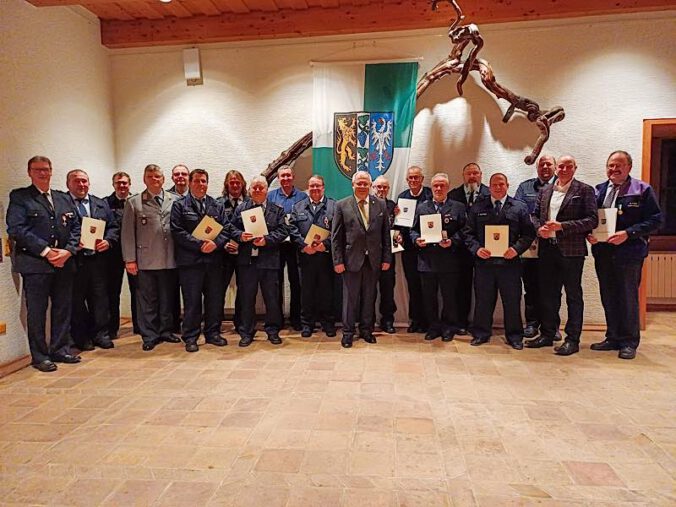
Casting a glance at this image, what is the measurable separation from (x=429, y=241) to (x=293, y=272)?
1.41 meters

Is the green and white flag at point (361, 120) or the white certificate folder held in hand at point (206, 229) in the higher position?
the green and white flag at point (361, 120)

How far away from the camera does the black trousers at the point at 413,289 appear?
4.69 m

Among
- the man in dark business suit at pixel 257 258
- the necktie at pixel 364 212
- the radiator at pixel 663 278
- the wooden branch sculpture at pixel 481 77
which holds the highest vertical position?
the wooden branch sculpture at pixel 481 77

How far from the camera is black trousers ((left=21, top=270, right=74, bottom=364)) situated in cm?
366

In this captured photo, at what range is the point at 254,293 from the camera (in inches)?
170

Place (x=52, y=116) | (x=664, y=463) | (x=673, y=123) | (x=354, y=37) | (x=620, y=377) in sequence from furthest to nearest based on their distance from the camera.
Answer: (x=354, y=37)
(x=673, y=123)
(x=52, y=116)
(x=620, y=377)
(x=664, y=463)

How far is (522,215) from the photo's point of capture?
406cm

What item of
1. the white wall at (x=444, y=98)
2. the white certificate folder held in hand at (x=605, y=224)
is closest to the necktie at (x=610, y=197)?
the white certificate folder held in hand at (x=605, y=224)

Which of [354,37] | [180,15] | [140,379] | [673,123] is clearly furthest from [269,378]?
[673,123]

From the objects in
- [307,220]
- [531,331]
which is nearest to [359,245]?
[307,220]

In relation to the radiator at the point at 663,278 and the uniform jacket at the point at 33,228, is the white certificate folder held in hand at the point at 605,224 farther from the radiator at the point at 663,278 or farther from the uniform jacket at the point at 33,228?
the uniform jacket at the point at 33,228

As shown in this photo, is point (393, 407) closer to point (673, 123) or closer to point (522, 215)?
point (522, 215)

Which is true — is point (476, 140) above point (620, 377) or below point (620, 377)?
above

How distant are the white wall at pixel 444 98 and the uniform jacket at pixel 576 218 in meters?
1.08
